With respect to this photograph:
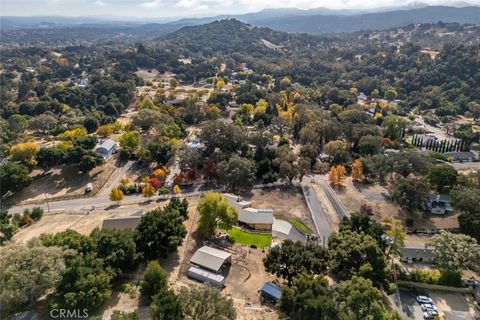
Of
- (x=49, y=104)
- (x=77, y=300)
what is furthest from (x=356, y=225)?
(x=49, y=104)

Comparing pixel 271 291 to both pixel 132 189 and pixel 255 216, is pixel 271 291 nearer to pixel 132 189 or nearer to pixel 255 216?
pixel 255 216

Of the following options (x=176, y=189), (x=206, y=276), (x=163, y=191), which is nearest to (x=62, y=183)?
(x=163, y=191)

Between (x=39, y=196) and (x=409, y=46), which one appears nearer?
(x=39, y=196)

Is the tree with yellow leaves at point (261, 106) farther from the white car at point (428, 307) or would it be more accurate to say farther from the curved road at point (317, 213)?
the white car at point (428, 307)

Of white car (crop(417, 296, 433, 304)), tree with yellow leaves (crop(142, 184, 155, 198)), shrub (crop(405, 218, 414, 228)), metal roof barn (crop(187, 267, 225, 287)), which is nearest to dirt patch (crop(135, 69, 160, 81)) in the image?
tree with yellow leaves (crop(142, 184, 155, 198))

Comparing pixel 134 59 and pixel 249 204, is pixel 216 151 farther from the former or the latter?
pixel 134 59

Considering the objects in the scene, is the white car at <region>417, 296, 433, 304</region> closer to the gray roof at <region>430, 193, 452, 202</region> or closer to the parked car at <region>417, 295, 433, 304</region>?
the parked car at <region>417, 295, 433, 304</region>

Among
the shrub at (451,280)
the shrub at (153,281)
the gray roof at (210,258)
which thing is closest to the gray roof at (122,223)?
the gray roof at (210,258)
